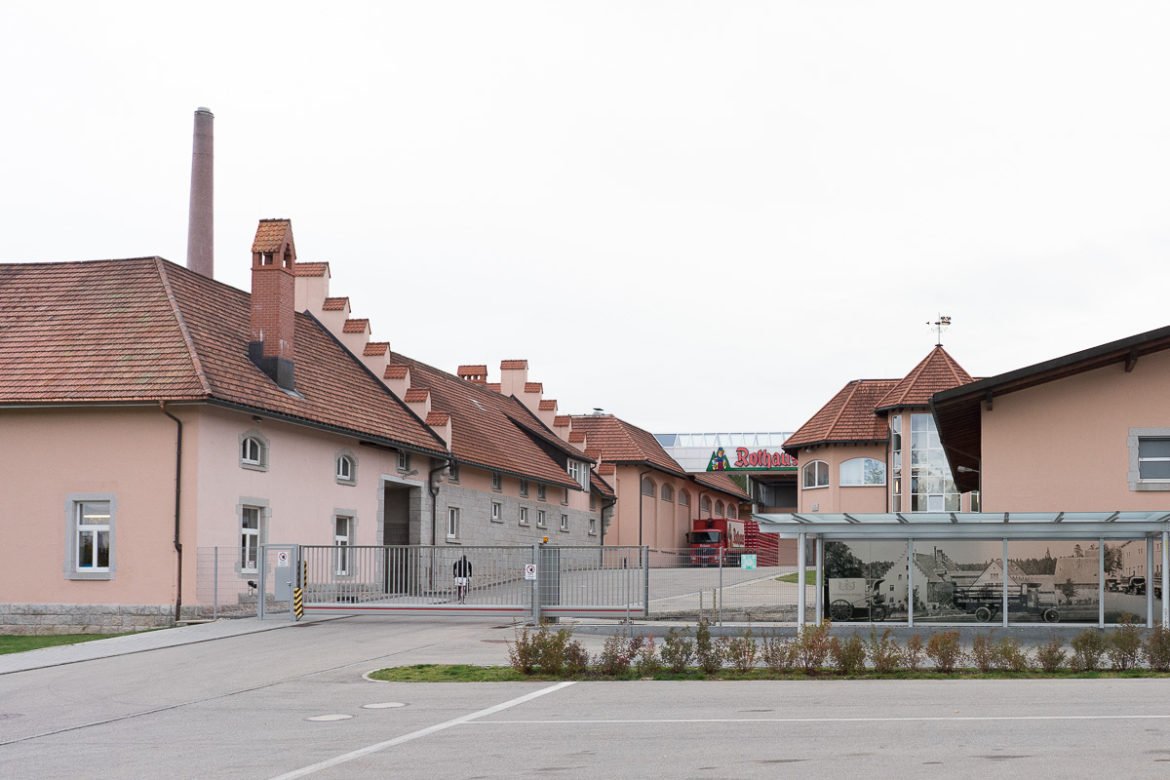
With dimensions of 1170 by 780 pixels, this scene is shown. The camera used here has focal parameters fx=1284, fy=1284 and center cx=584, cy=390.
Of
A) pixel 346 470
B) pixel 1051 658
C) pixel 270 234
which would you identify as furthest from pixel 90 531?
pixel 1051 658

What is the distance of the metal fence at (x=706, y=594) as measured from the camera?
28250 millimetres

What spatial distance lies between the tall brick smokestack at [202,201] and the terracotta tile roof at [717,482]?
40339 millimetres

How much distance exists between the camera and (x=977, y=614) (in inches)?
966

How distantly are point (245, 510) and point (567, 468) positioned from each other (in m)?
29.8

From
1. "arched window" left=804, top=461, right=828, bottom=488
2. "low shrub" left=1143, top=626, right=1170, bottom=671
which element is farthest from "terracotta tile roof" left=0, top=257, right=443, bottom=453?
"arched window" left=804, top=461, right=828, bottom=488

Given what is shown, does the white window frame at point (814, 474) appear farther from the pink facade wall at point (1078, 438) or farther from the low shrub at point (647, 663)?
the low shrub at point (647, 663)

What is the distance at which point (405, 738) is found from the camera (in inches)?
490

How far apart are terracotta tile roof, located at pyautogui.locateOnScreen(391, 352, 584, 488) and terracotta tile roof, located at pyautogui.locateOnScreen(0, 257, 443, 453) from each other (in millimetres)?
8421

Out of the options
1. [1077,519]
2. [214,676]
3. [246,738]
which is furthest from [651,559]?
[246,738]

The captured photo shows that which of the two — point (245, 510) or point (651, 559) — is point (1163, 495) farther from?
point (245, 510)

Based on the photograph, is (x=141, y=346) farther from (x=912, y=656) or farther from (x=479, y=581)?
(x=912, y=656)

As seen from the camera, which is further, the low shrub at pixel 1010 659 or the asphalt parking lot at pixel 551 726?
the low shrub at pixel 1010 659

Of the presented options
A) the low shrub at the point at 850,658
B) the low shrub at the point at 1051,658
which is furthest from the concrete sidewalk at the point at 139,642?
the low shrub at the point at 1051,658

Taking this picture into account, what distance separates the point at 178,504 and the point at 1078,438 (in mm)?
18773
